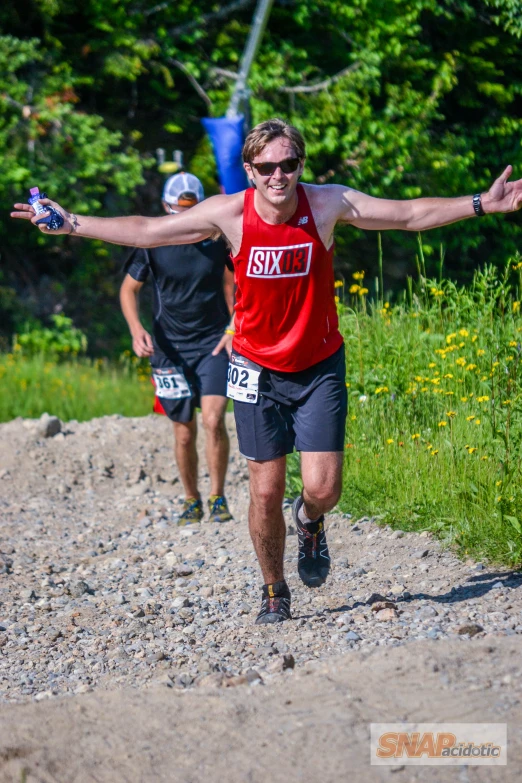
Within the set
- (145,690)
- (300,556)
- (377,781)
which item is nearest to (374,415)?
(300,556)

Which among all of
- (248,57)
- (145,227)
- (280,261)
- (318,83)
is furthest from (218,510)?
(318,83)

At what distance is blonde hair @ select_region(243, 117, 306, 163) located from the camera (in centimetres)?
436

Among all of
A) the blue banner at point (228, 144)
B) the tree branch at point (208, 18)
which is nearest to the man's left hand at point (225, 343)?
the blue banner at point (228, 144)

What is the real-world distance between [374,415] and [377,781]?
3814 millimetres

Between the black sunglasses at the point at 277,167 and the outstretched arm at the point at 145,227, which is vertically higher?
the black sunglasses at the point at 277,167

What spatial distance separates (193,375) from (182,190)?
1269 mm

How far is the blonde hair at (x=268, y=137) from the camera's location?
14.3 feet

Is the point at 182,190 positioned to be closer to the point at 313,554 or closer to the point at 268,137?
the point at 268,137

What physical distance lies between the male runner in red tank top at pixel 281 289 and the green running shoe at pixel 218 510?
238 centimetres

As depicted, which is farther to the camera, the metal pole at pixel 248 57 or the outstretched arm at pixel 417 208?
the metal pole at pixel 248 57

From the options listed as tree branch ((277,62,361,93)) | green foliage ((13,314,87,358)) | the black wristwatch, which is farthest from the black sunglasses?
tree branch ((277,62,361,93))

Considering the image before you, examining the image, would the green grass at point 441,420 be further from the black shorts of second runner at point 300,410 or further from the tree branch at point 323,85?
the tree branch at point 323,85

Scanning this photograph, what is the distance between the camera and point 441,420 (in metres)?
6.46

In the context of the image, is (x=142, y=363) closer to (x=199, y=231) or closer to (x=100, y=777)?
(x=199, y=231)
